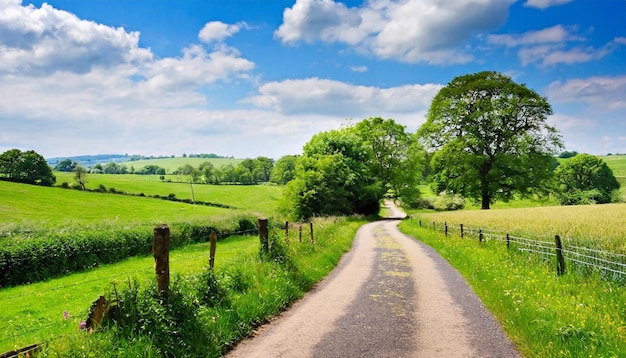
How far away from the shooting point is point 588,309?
28.5ft

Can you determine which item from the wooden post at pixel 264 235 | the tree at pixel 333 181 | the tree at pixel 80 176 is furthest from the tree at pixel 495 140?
the tree at pixel 80 176

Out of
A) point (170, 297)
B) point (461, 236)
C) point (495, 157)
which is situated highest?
point (495, 157)

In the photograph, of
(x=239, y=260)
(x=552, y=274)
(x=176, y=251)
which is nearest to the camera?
(x=552, y=274)

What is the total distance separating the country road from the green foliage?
8881cm

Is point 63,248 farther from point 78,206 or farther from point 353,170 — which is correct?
point 78,206

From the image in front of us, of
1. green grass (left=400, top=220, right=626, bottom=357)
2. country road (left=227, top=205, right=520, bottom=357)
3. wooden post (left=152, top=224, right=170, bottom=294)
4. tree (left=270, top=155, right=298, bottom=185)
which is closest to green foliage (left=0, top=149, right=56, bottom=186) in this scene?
tree (left=270, top=155, right=298, bottom=185)

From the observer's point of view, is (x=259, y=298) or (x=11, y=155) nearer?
(x=259, y=298)

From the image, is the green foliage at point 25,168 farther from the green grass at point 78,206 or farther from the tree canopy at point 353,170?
the tree canopy at point 353,170

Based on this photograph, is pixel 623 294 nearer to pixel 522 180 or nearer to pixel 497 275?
pixel 497 275

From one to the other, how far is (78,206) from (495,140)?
67653mm

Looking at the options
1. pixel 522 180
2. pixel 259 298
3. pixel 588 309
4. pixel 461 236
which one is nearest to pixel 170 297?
pixel 259 298

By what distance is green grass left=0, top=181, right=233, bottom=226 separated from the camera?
59.8m

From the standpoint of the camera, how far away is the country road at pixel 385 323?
25.5 feet

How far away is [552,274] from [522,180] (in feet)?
122
